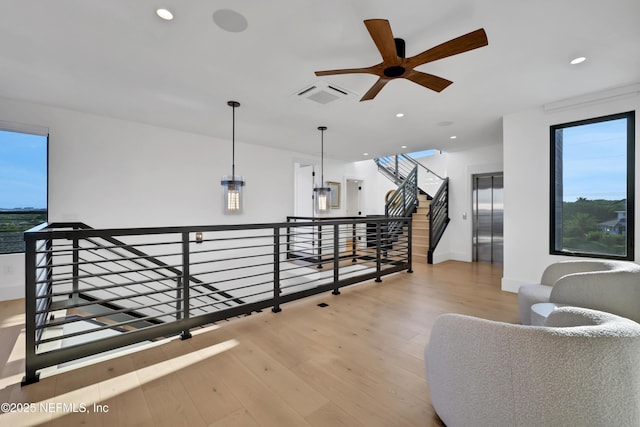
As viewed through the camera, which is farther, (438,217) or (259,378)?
(438,217)

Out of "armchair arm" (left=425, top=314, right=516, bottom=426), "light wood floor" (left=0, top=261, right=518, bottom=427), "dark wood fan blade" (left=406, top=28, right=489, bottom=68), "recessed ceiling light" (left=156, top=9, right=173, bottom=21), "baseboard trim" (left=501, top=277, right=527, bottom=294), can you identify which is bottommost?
"light wood floor" (left=0, top=261, right=518, bottom=427)

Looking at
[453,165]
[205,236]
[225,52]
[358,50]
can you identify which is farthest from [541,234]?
[205,236]

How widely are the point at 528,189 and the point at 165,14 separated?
4.88m

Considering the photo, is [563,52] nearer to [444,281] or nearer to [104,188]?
[444,281]

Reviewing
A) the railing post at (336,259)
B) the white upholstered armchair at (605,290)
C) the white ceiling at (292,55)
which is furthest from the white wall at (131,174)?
the white upholstered armchair at (605,290)

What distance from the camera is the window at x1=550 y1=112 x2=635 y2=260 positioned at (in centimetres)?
337

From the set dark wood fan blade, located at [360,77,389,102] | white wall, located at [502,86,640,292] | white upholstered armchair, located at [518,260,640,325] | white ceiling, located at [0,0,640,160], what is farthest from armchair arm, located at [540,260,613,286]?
dark wood fan blade, located at [360,77,389,102]

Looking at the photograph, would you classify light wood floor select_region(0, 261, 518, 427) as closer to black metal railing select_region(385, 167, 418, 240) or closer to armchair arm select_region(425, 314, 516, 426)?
armchair arm select_region(425, 314, 516, 426)

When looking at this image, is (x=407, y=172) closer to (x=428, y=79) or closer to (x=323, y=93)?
(x=323, y=93)

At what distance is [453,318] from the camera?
55.2 inches

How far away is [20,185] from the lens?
3838 mm

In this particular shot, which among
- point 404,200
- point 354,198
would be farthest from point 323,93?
point 354,198

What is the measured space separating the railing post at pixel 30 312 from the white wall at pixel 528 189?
5391 mm

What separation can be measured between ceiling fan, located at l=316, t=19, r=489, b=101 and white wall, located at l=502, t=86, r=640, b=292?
241 centimetres
